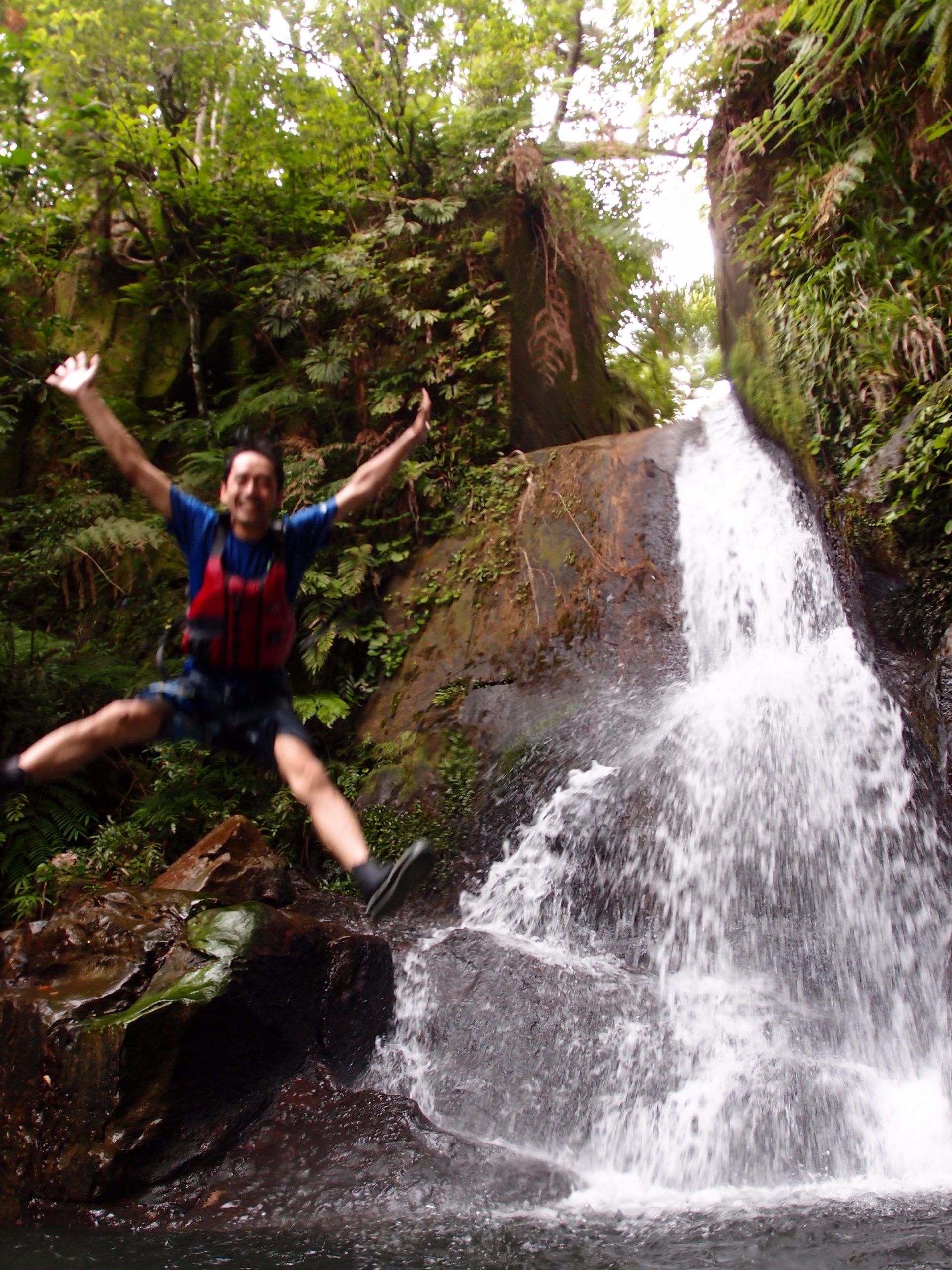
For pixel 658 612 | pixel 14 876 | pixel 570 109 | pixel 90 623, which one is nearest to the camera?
pixel 14 876

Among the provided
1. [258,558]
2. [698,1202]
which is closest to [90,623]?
[258,558]

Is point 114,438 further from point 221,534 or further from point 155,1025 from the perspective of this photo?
point 155,1025

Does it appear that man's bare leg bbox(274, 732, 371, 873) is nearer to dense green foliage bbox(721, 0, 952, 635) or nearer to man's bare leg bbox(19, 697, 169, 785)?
man's bare leg bbox(19, 697, 169, 785)

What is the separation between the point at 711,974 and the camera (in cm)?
535

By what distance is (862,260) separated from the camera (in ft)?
24.1

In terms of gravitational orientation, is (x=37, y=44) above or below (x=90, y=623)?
above

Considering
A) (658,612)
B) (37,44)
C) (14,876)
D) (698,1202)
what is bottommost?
(698,1202)

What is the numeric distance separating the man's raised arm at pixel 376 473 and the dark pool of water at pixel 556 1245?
281cm

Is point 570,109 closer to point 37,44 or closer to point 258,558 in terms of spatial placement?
point 37,44

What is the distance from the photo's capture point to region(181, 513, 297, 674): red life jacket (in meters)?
3.00

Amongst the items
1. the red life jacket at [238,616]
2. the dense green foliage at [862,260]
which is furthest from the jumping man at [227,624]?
the dense green foliage at [862,260]

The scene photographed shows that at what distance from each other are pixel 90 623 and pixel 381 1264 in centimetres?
744

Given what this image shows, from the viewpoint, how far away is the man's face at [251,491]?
3.00 m

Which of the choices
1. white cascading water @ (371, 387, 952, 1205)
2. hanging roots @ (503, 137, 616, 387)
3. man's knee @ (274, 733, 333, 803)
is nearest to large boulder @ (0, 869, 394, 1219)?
white cascading water @ (371, 387, 952, 1205)
